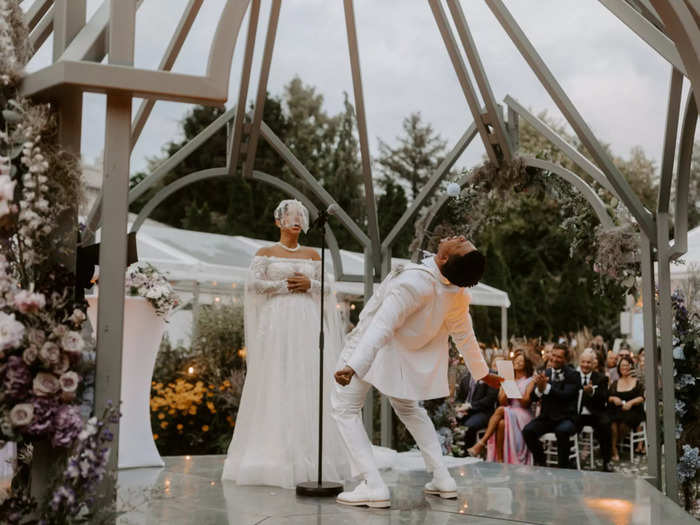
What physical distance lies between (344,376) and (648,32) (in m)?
2.59

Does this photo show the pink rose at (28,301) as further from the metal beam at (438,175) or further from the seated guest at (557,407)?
the seated guest at (557,407)

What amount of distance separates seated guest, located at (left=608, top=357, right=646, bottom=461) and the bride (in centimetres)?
418

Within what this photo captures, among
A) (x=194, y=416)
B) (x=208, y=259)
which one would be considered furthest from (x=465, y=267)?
(x=208, y=259)

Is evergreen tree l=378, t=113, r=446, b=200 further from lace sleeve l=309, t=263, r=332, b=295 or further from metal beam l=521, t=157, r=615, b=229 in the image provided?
lace sleeve l=309, t=263, r=332, b=295

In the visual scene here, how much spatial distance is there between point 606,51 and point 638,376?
64.3ft

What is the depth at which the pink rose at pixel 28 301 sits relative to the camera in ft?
9.96

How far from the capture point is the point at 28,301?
3.04 m

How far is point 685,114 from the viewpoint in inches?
239

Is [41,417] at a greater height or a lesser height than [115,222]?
lesser

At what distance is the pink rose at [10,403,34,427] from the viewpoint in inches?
120

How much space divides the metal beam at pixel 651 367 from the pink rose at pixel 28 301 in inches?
190

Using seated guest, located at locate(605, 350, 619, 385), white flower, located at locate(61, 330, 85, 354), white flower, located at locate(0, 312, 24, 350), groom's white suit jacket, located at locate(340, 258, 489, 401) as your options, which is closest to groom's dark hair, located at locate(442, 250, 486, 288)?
groom's white suit jacket, located at locate(340, 258, 489, 401)

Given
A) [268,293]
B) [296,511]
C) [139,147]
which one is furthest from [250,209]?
[296,511]

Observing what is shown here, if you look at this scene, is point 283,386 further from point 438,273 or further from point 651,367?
point 651,367
